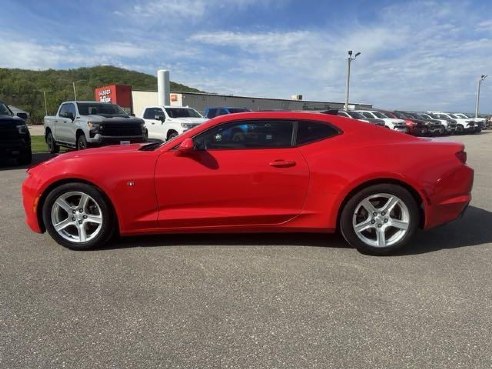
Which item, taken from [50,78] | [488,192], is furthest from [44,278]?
[50,78]

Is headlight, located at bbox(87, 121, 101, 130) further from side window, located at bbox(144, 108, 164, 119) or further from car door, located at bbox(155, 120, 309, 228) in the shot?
car door, located at bbox(155, 120, 309, 228)

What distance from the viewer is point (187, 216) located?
4543 mm

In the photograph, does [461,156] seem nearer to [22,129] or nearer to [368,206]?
[368,206]

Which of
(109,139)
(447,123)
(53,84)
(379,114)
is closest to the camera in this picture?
(109,139)

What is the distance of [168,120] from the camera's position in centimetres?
1661

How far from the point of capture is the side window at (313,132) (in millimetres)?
4656

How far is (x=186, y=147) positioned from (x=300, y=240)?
65.8 inches

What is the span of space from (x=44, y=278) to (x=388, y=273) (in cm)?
309

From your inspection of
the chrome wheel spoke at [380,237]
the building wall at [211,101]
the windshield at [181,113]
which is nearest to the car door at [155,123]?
the windshield at [181,113]

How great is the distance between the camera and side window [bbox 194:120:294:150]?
4.63 metres

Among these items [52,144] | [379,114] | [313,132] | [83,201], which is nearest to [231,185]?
[313,132]

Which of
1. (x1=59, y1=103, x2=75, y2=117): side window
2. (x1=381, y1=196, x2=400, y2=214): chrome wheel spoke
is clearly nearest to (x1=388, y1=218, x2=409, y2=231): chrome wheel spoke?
(x1=381, y1=196, x2=400, y2=214): chrome wheel spoke

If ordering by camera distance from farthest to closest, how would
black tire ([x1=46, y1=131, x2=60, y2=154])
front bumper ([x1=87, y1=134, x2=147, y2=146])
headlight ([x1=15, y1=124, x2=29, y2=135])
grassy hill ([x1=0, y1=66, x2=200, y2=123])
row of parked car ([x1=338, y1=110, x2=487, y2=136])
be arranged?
grassy hill ([x1=0, y1=66, x2=200, y2=123]) < row of parked car ([x1=338, y1=110, x2=487, y2=136]) < black tire ([x1=46, y1=131, x2=60, y2=154]) < front bumper ([x1=87, y1=134, x2=147, y2=146]) < headlight ([x1=15, y1=124, x2=29, y2=135])

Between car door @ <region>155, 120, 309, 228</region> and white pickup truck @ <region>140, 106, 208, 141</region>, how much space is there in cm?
1160
